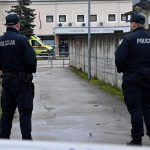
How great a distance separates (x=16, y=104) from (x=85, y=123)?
→ 9.98 feet

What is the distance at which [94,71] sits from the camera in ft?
75.4

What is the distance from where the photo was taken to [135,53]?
24.9ft

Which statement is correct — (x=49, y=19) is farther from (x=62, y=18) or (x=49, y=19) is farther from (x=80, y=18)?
(x=80, y=18)

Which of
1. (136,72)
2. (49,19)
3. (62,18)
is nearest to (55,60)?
(62,18)

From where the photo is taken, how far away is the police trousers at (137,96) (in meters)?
7.58

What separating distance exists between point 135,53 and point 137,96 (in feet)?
1.96

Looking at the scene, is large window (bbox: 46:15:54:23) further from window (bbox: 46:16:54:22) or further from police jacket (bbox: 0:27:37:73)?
police jacket (bbox: 0:27:37:73)

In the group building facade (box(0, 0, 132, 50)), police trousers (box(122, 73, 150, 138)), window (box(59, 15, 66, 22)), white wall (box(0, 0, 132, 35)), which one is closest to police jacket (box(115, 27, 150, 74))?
police trousers (box(122, 73, 150, 138))

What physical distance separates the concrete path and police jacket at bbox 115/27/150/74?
125 centimetres

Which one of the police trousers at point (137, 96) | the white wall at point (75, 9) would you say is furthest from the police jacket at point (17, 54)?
the white wall at point (75, 9)

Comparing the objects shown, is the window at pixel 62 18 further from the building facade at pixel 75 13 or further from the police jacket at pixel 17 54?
the police jacket at pixel 17 54

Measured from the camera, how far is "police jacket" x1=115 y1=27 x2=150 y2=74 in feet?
24.9

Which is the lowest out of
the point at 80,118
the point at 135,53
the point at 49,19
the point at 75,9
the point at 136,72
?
the point at 80,118

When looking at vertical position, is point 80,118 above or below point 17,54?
below
